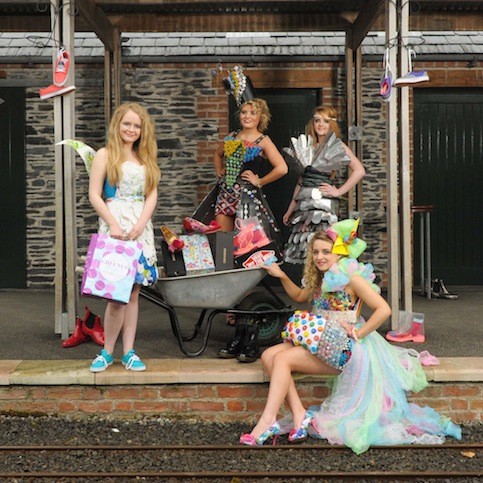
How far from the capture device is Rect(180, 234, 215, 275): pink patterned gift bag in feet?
17.9

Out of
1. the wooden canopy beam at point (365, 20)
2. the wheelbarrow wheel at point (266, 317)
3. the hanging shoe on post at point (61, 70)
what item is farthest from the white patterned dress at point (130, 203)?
the wooden canopy beam at point (365, 20)

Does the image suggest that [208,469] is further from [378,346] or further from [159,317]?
[159,317]

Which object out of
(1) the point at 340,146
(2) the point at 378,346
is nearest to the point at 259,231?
(1) the point at 340,146

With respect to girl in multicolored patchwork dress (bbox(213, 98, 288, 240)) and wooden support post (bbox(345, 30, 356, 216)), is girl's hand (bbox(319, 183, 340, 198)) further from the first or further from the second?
wooden support post (bbox(345, 30, 356, 216))

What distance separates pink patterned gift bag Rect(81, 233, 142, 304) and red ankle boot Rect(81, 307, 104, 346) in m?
1.19

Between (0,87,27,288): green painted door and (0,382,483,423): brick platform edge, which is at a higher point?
(0,87,27,288): green painted door

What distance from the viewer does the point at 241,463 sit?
4.45m

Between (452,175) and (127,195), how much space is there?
5396 mm

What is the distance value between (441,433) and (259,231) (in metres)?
1.97

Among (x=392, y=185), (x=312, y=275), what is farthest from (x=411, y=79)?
(x=312, y=275)

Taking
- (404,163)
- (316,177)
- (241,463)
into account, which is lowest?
(241,463)

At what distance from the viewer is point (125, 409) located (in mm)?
5113

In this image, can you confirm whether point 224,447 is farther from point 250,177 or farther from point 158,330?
point 250,177

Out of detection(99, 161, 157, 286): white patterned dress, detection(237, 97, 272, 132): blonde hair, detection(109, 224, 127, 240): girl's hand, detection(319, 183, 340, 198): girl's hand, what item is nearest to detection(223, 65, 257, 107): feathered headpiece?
detection(237, 97, 272, 132): blonde hair
